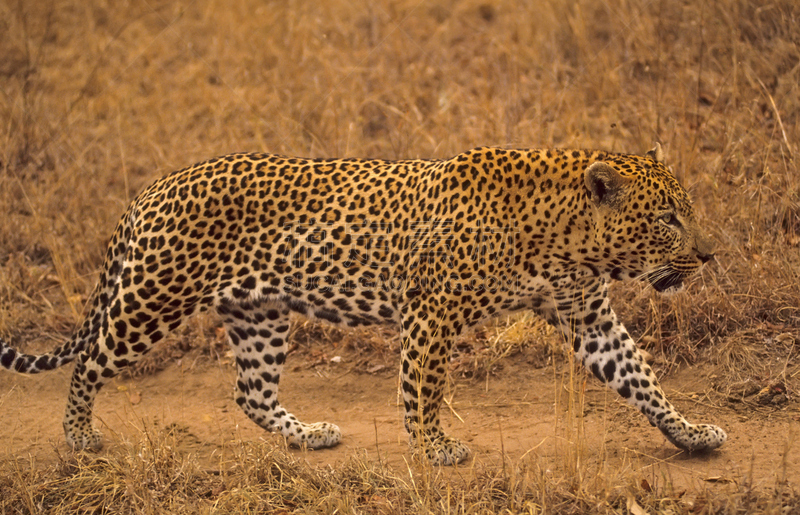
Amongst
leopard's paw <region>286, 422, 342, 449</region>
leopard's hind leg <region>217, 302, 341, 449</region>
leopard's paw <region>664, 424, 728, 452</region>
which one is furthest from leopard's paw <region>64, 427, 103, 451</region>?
leopard's paw <region>664, 424, 728, 452</region>

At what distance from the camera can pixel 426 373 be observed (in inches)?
184

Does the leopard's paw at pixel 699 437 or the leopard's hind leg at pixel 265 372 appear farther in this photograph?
the leopard's hind leg at pixel 265 372

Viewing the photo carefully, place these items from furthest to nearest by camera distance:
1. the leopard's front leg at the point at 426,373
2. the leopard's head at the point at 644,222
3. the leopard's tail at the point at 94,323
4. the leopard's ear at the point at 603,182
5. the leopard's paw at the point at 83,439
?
the leopard's paw at the point at 83,439 < the leopard's tail at the point at 94,323 < the leopard's front leg at the point at 426,373 < the leopard's head at the point at 644,222 < the leopard's ear at the point at 603,182

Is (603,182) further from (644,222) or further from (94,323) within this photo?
(94,323)

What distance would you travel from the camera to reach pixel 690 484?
4348 mm

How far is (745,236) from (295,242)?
11.4ft

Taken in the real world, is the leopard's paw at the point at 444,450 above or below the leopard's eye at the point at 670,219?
below

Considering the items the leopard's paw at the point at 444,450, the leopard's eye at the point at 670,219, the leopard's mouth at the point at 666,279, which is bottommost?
the leopard's paw at the point at 444,450

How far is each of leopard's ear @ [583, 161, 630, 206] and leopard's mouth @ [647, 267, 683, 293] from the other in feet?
1.73

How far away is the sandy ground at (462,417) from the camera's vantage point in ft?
15.3

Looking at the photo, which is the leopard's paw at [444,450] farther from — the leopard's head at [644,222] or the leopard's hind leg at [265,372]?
the leopard's head at [644,222]

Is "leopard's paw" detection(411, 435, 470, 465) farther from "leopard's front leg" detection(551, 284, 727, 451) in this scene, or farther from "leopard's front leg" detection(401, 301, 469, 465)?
"leopard's front leg" detection(551, 284, 727, 451)

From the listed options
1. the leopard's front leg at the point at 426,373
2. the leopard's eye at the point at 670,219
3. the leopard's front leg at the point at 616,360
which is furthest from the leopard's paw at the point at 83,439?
the leopard's eye at the point at 670,219

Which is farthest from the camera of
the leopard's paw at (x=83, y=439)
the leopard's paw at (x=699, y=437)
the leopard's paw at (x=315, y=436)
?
the leopard's paw at (x=315, y=436)
